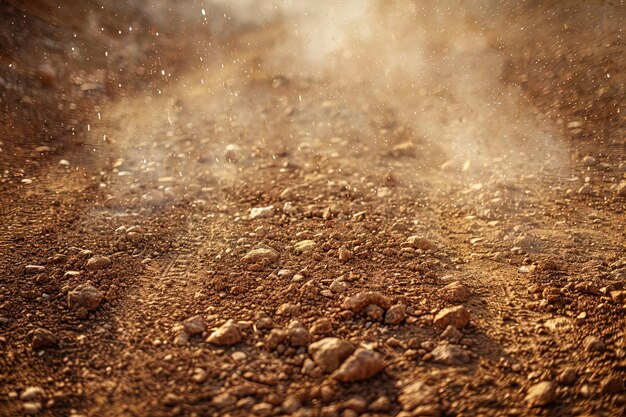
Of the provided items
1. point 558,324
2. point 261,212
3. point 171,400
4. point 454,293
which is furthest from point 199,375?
point 558,324

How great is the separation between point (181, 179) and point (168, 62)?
106 inches

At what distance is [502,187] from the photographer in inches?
97.7

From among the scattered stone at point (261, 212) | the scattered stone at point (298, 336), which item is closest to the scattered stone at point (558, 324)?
the scattered stone at point (298, 336)

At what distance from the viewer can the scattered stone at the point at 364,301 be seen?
158cm

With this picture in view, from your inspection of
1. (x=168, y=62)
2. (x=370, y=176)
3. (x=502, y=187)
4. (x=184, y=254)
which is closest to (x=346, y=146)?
(x=370, y=176)

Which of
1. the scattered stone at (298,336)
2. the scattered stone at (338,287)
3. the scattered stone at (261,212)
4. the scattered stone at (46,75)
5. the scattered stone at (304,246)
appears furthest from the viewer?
the scattered stone at (46,75)

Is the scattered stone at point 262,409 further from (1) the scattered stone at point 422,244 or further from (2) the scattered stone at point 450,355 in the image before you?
(1) the scattered stone at point 422,244

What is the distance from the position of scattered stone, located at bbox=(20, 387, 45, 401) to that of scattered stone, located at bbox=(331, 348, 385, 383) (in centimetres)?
90

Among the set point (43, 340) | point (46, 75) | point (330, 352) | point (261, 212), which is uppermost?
point (46, 75)

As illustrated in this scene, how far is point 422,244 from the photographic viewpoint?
78.4 inches

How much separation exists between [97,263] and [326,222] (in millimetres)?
1072

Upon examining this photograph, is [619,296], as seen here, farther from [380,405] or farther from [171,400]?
[171,400]

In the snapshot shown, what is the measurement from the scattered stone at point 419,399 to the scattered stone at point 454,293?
1.44ft

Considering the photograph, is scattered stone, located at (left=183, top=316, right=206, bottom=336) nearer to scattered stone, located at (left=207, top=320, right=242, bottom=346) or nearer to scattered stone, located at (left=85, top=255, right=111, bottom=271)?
scattered stone, located at (left=207, top=320, right=242, bottom=346)
